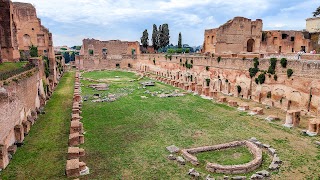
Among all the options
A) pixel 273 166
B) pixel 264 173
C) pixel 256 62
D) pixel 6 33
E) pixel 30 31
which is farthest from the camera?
pixel 30 31

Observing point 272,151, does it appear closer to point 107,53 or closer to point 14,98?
point 14,98

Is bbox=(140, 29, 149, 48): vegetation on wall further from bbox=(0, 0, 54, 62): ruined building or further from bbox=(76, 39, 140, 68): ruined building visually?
bbox=(0, 0, 54, 62): ruined building

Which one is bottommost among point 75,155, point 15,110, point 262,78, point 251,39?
point 75,155

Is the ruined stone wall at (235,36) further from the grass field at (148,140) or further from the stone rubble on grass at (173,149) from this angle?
the stone rubble on grass at (173,149)

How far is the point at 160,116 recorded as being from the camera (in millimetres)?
15461

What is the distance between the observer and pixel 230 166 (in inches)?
342

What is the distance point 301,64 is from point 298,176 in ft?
32.7

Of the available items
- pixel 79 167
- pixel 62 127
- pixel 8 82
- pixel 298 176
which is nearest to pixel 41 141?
pixel 62 127

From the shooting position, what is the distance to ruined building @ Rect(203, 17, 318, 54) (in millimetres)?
33281

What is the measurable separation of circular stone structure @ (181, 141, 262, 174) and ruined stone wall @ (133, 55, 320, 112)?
23.8 ft

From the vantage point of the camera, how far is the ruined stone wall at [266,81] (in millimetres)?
15836

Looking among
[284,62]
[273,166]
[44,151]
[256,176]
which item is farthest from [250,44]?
[44,151]

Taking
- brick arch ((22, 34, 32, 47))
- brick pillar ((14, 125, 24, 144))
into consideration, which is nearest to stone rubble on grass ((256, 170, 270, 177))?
brick pillar ((14, 125, 24, 144))

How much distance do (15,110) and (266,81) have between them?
627 inches
